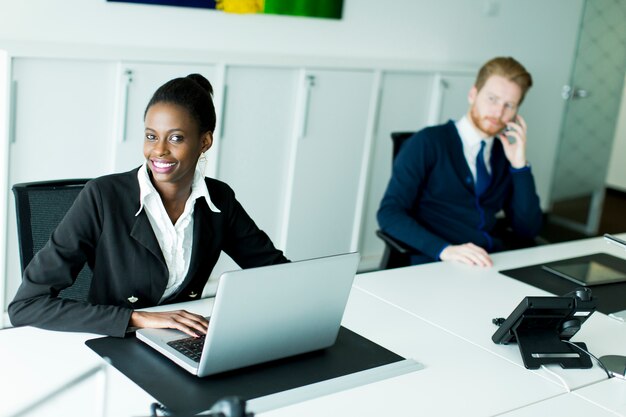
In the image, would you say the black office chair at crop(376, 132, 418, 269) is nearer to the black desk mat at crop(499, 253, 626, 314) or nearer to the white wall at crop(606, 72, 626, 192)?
the black desk mat at crop(499, 253, 626, 314)

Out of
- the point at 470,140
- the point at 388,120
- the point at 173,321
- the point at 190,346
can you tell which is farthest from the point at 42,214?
the point at 388,120

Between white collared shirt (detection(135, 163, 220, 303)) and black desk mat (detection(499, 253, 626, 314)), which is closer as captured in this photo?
white collared shirt (detection(135, 163, 220, 303))

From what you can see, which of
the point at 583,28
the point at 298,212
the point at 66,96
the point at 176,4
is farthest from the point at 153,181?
the point at 583,28

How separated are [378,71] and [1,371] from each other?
10.3 feet

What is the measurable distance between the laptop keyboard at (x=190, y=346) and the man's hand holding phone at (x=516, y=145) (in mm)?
1804

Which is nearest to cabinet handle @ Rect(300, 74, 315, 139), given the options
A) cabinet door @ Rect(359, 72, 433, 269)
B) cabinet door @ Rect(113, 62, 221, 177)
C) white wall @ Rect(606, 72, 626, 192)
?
cabinet door @ Rect(359, 72, 433, 269)

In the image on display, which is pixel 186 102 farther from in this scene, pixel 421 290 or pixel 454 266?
pixel 454 266

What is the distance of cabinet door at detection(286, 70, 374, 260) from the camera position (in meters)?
4.35

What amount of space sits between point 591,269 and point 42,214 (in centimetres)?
180

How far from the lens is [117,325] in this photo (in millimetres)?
1944

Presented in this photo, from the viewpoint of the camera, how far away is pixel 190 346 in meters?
1.88

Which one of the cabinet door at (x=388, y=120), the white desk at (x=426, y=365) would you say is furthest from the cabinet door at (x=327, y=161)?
the white desk at (x=426, y=365)

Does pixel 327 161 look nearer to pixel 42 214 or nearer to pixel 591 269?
pixel 591 269

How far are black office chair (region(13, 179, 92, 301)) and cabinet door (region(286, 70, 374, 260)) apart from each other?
83.0 inches
